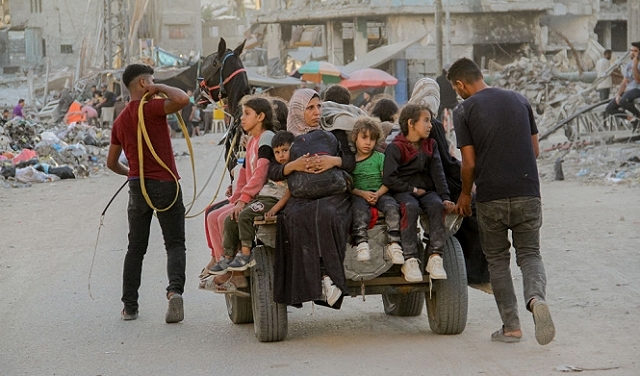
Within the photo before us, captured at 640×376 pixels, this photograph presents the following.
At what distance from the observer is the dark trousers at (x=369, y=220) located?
6680 millimetres

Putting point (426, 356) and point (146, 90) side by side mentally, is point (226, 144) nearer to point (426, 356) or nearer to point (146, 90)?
point (146, 90)

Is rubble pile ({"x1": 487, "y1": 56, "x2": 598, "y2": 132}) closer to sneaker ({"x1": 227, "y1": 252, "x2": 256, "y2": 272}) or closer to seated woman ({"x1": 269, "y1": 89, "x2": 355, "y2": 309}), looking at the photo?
seated woman ({"x1": 269, "y1": 89, "x2": 355, "y2": 309})

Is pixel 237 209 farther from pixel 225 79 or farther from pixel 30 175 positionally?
pixel 30 175

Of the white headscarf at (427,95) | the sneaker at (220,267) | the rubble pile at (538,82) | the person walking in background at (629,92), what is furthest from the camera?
the rubble pile at (538,82)

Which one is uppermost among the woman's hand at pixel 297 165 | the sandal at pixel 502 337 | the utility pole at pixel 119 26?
the utility pole at pixel 119 26

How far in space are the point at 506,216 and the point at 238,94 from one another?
3.07m

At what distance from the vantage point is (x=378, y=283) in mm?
6848

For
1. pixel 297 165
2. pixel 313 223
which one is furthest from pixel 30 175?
pixel 313 223

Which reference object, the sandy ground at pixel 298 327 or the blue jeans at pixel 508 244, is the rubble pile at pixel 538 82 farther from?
the blue jeans at pixel 508 244

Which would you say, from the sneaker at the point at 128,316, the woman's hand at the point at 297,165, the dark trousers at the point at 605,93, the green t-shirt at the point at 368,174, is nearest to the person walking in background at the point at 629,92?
the dark trousers at the point at 605,93

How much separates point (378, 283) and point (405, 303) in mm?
1128

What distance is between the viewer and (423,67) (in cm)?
5234

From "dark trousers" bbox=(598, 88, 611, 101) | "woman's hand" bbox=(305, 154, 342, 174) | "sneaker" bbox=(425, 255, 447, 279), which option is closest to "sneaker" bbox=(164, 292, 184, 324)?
"woman's hand" bbox=(305, 154, 342, 174)

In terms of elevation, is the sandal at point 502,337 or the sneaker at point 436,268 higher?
the sneaker at point 436,268
